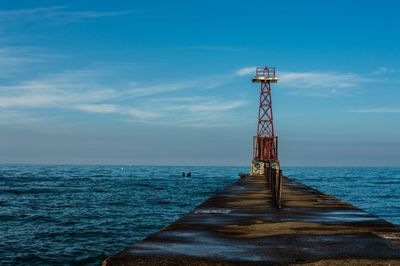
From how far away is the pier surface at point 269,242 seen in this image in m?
5.80

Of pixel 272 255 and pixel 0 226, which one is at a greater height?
pixel 272 255

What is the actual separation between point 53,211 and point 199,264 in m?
23.9

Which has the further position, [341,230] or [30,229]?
[30,229]

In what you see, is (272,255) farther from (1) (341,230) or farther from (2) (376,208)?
(2) (376,208)

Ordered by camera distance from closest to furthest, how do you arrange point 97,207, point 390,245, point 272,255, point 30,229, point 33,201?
point 272,255
point 390,245
point 30,229
point 97,207
point 33,201

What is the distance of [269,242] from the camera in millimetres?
7230

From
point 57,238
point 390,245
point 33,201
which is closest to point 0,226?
point 57,238

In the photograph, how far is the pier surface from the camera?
5.80m

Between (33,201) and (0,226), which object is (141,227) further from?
(33,201)

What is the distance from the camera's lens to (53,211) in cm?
2741

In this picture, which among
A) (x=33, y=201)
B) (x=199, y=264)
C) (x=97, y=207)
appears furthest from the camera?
(x=33, y=201)

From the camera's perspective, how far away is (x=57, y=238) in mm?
17938

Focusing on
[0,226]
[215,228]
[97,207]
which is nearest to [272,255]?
[215,228]

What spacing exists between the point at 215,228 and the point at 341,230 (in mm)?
2489
